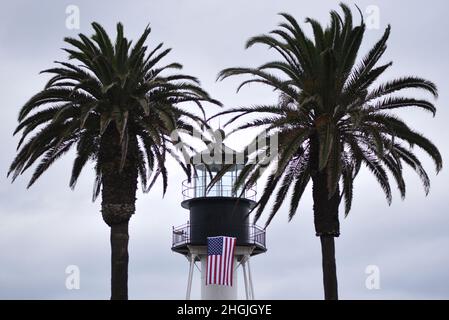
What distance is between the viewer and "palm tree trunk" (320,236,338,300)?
31.8 meters

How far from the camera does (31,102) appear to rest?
34.4 m

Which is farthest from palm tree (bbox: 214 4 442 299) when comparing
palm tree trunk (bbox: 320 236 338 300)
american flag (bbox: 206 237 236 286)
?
american flag (bbox: 206 237 236 286)

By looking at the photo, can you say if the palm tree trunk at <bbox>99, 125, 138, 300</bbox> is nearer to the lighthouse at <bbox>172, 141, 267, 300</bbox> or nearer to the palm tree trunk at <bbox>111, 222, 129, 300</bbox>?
the palm tree trunk at <bbox>111, 222, 129, 300</bbox>

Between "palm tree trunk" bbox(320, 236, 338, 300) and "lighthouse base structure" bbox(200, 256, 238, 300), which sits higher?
"lighthouse base structure" bbox(200, 256, 238, 300)

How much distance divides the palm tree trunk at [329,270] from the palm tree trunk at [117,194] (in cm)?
756

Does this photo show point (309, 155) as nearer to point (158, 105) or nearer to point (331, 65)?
point (331, 65)

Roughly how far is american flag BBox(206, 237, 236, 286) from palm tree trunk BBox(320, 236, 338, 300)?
18864 millimetres

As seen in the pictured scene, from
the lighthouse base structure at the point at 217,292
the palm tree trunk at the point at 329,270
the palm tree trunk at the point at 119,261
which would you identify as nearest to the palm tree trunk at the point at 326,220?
the palm tree trunk at the point at 329,270

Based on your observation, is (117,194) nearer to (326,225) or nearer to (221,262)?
(326,225)

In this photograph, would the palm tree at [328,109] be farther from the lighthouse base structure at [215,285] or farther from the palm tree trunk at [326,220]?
the lighthouse base structure at [215,285]
